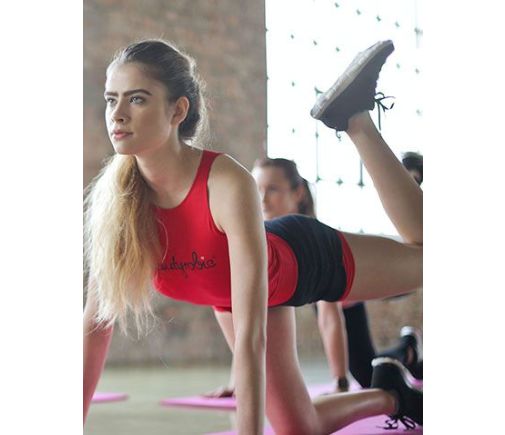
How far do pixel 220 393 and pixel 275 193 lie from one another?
57cm

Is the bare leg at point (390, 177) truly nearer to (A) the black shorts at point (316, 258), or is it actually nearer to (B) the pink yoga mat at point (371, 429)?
(A) the black shorts at point (316, 258)

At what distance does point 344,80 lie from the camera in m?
2.40

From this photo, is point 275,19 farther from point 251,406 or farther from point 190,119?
A: point 251,406

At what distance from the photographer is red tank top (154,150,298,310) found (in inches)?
86.6

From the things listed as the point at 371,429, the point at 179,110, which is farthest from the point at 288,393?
the point at 179,110

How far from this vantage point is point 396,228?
2459mm

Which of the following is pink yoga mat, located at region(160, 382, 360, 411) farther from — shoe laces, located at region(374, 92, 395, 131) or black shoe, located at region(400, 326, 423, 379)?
shoe laces, located at region(374, 92, 395, 131)

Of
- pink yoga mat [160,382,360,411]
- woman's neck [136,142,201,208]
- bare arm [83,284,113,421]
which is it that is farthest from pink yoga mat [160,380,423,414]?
woman's neck [136,142,201,208]

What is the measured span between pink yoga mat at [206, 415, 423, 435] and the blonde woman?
0.04 meters

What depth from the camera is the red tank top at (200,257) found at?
2199mm

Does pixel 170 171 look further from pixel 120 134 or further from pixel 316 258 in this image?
pixel 316 258
